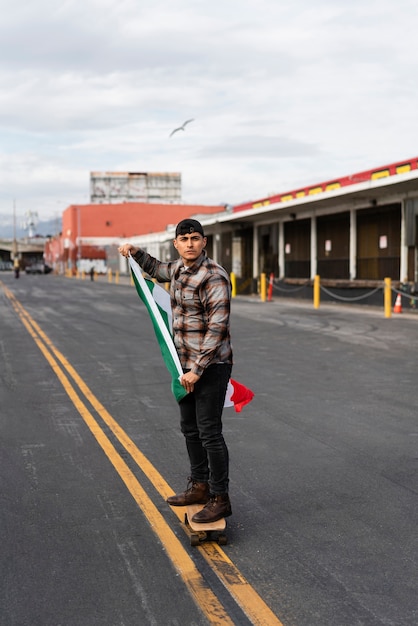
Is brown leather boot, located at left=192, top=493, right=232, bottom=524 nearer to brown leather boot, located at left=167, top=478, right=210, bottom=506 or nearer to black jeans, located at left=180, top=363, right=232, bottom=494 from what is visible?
black jeans, located at left=180, top=363, right=232, bottom=494

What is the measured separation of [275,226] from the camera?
40375 millimetres

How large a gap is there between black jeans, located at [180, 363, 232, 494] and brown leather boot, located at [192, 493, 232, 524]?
0.14 ft

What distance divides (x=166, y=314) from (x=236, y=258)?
39.8 m

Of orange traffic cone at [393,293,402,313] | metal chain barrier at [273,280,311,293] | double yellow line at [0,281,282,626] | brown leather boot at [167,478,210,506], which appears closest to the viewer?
double yellow line at [0,281,282,626]

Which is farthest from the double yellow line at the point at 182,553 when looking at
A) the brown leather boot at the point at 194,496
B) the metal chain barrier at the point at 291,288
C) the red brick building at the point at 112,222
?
the red brick building at the point at 112,222

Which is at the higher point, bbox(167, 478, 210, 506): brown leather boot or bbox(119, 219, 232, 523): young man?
bbox(119, 219, 232, 523): young man

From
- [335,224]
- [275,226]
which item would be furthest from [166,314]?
[275,226]

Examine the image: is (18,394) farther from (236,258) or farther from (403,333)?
(236,258)

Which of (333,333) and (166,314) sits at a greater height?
(166,314)

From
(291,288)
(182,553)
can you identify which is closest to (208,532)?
(182,553)

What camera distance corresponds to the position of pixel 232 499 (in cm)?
535

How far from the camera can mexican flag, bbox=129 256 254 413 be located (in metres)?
4.68

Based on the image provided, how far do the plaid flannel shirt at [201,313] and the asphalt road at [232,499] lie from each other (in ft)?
3.78

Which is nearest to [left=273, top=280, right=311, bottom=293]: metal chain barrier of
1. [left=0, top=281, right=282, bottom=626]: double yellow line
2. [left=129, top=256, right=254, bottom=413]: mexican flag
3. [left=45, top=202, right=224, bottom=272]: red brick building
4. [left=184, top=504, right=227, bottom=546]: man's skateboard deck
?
[left=0, top=281, right=282, bottom=626]: double yellow line
